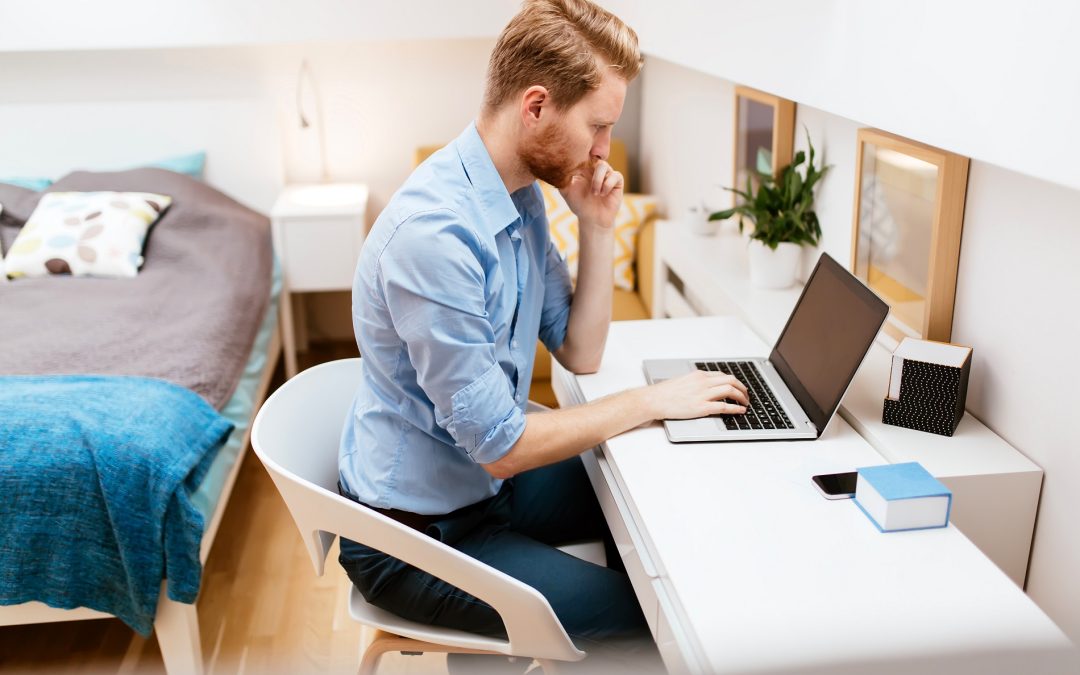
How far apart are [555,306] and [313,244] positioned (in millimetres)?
1787

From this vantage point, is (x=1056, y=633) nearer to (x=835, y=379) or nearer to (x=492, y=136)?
(x=835, y=379)

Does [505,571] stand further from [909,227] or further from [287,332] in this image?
[287,332]

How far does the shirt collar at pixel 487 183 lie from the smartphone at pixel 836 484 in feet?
1.86

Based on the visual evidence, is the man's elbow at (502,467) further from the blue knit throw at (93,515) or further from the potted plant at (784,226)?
the potted plant at (784,226)

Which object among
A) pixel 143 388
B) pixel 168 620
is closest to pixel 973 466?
pixel 168 620

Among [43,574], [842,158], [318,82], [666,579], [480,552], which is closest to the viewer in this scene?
[666,579]

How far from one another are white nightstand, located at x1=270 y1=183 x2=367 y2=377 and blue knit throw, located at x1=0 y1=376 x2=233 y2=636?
1.45 m

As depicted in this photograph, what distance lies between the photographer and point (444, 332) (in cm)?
124

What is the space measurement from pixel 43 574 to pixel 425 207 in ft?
3.60

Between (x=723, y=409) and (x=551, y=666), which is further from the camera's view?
(x=723, y=409)

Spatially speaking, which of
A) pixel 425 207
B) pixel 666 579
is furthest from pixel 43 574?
pixel 666 579

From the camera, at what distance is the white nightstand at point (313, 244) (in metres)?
3.23

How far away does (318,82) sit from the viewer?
355 cm

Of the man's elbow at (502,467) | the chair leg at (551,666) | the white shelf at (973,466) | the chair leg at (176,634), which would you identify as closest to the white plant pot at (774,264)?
the white shelf at (973,466)
